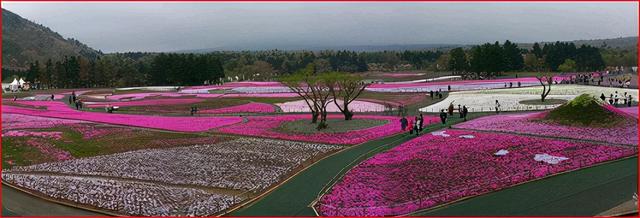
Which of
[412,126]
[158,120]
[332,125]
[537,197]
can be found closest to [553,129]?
[412,126]

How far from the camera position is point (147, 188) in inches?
995

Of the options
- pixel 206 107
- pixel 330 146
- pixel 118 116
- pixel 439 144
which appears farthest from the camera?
pixel 206 107

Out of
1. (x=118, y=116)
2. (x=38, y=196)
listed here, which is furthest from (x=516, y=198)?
(x=118, y=116)

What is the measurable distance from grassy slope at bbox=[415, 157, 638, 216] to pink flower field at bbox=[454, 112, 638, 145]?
Answer: 21.5 feet

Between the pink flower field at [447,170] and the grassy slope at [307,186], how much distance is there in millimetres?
912

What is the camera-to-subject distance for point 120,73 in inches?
5148

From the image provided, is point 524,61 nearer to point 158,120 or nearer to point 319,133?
point 319,133

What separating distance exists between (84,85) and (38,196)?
110m

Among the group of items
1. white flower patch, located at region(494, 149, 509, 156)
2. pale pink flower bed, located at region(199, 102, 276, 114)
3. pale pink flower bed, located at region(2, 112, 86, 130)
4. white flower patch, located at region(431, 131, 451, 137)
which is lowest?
white flower patch, located at region(494, 149, 509, 156)

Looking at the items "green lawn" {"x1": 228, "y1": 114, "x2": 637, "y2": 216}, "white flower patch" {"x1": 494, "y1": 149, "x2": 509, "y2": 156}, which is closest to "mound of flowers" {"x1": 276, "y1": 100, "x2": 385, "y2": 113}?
"white flower patch" {"x1": 494, "y1": 149, "x2": 509, "y2": 156}

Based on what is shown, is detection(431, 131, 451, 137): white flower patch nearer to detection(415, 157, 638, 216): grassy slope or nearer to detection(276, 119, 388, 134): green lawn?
detection(276, 119, 388, 134): green lawn

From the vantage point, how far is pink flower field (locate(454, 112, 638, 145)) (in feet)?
97.7

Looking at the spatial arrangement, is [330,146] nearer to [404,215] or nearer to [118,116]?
[404,215]

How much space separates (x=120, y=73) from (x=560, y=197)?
127354 mm
